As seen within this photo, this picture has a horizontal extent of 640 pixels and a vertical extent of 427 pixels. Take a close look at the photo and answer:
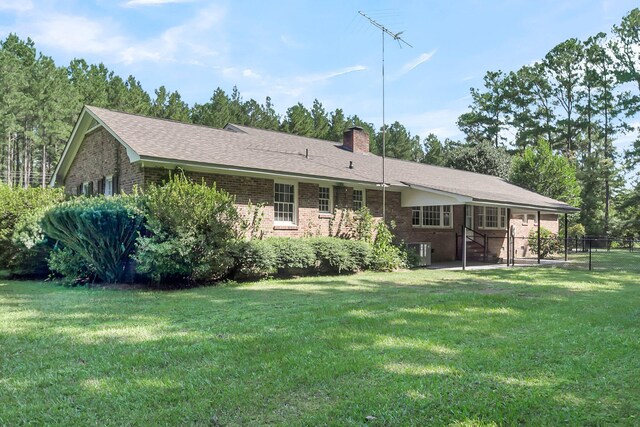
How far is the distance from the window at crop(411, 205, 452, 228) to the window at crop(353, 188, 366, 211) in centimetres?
292

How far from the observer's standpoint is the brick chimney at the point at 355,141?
21.9m

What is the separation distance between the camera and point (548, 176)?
30.9 metres

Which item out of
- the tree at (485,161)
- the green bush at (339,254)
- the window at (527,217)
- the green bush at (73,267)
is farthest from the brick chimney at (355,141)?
the tree at (485,161)

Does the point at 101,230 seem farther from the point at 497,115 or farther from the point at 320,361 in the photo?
the point at 497,115

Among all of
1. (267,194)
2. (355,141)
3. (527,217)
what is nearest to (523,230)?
(527,217)

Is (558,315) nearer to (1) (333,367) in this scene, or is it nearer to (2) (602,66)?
(1) (333,367)

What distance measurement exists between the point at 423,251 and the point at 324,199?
4881 mm

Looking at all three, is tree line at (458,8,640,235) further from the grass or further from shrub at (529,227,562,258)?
the grass

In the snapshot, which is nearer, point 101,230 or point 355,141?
point 101,230

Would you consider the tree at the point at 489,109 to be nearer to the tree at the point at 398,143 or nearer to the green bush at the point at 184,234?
the tree at the point at 398,143

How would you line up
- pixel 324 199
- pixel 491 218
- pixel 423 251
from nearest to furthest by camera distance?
pixel 324 199 → pixel 423 251 → pixel 491 218

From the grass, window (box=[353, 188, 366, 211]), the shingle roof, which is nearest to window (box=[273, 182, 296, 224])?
the shingle roof

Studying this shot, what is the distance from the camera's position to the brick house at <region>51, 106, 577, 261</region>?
12.6m

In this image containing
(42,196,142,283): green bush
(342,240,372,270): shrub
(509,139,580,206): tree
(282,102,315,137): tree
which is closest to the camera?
(42,196,142,283): green bush
